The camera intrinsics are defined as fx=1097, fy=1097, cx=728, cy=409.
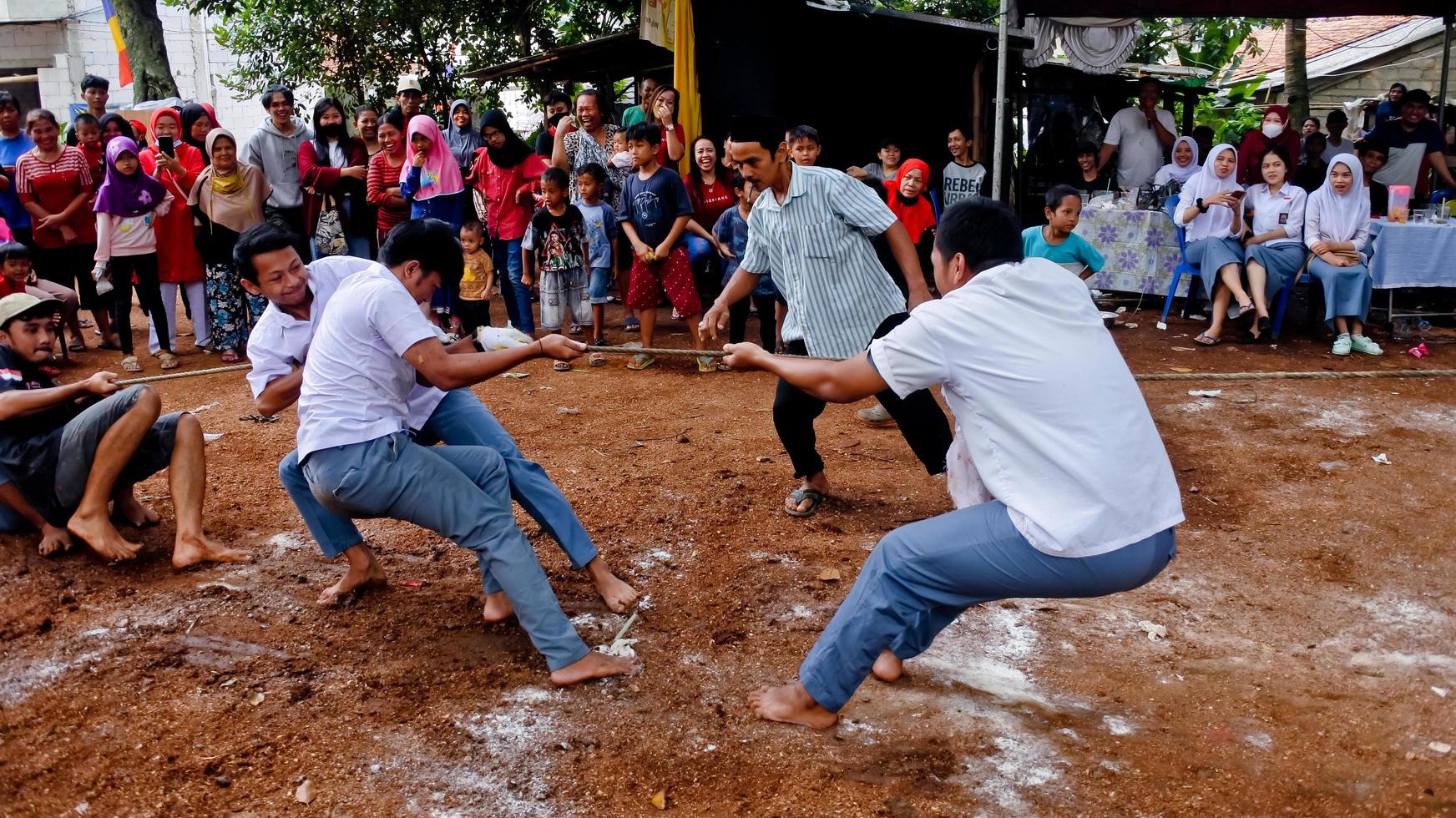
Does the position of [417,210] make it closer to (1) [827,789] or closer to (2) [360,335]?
(2) [360,335]

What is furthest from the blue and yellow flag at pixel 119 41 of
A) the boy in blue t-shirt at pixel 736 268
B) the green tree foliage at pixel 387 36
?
the boy in blue t-shirt at pixel 736 268

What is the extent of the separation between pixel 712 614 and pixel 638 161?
472 centimetres

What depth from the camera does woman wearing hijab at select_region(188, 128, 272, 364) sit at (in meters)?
8.41

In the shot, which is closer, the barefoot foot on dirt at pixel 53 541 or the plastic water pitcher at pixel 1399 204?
the barefoot foot on dirt at pixel 53 541

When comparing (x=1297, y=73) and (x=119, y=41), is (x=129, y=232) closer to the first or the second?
(x=119, y=41)

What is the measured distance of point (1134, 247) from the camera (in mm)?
10211

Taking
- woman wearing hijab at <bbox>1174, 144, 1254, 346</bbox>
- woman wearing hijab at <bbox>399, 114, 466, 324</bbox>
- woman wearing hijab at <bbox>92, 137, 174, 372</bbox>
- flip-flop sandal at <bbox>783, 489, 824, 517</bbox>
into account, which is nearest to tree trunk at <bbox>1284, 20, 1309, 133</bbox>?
woman wearing hijab at <bbox>1174, 144, 1254, 346</bbox>

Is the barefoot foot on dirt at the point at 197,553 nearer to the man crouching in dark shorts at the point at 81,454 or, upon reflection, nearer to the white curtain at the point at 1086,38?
the man crouching in dark shorts at the point at 81,454

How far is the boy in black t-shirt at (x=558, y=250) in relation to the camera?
8.27m

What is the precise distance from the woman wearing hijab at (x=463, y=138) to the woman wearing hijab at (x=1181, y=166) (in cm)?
628

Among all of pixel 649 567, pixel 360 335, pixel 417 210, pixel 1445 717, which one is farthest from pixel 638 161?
pixel 1445 717

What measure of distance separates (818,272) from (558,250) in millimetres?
3635

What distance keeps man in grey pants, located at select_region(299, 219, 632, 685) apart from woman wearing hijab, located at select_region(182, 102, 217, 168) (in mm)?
6320

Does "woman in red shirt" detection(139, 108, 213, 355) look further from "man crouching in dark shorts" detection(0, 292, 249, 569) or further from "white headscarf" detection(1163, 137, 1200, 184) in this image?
"white headscarf" detection(1163, 137, 1200, 184)
